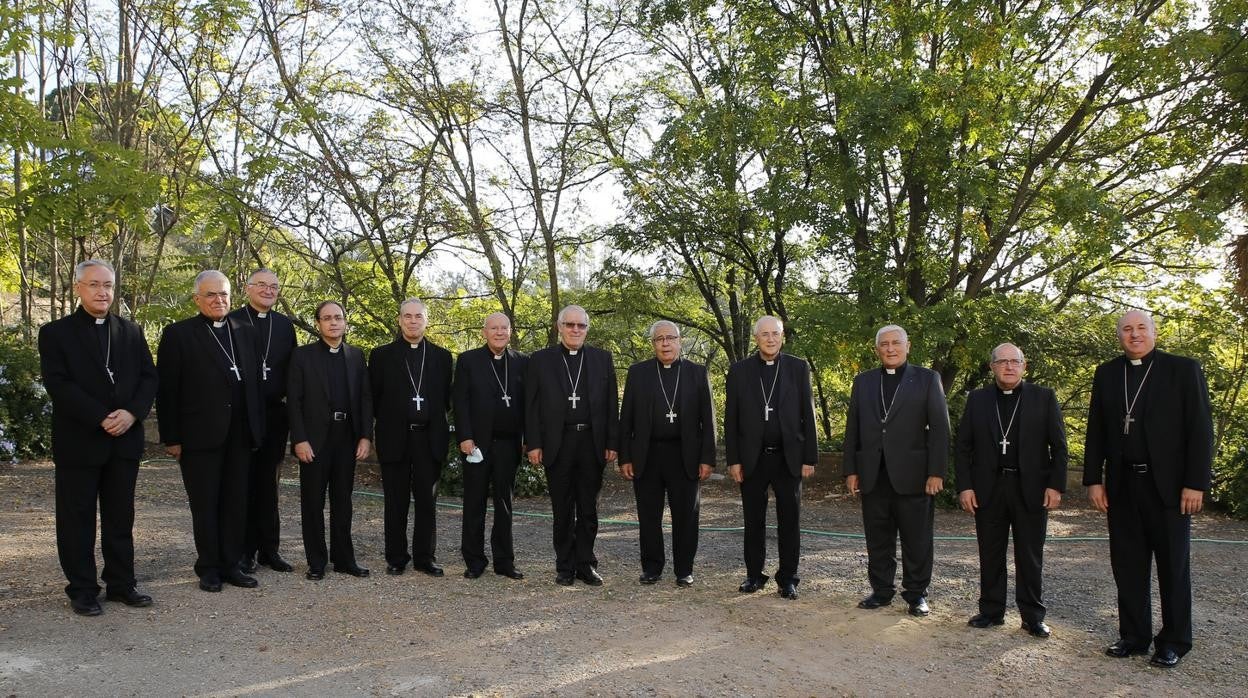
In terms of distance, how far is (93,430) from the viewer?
5117mm

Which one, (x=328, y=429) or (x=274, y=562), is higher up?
(x=328, y=429)

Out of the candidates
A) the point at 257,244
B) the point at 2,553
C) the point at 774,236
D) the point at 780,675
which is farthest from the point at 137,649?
the point at 774,236

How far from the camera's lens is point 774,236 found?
13000mm

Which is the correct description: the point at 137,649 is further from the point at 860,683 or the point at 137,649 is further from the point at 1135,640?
the point at 1135,640

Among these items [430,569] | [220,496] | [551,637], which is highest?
[220,496]

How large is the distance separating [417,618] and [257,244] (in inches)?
337

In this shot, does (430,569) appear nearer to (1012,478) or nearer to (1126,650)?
(1012,478)

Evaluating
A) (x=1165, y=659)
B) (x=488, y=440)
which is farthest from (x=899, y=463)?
(x=488, y=440)

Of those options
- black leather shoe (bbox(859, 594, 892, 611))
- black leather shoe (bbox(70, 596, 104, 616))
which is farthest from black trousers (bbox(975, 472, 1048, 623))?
black leather shoe (bbox(70, 596, 104, 616))

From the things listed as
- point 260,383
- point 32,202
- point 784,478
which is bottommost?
point 784,478

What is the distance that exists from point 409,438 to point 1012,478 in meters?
3.86

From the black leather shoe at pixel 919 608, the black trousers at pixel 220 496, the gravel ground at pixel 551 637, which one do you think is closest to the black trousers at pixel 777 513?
the gravel ground at pixel 551 637

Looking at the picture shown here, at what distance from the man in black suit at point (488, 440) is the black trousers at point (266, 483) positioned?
1166 millimetres

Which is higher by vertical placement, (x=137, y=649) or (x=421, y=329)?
(x=421, y=329)
